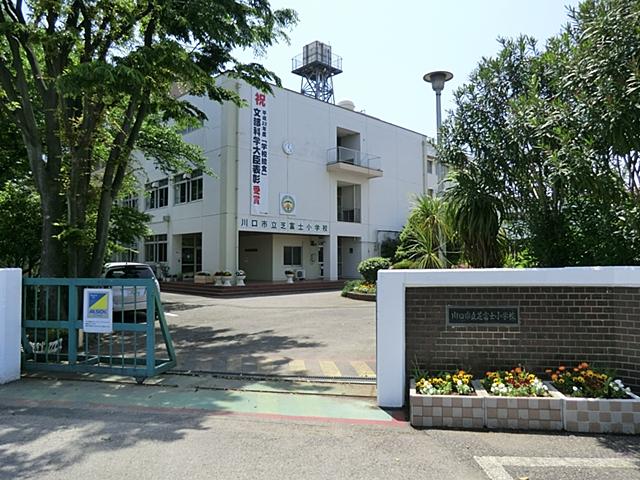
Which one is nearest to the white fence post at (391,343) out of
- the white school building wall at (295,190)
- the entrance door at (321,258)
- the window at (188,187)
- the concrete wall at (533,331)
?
the concrete wall at (533,331)

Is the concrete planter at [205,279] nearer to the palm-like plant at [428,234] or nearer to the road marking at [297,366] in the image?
the palm-like plant at [428,234]

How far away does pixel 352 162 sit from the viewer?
25.6 m

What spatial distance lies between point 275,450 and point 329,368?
9.69 feet

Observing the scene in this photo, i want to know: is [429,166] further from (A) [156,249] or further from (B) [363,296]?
(A) [156,249]

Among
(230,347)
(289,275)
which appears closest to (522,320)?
(230,347)

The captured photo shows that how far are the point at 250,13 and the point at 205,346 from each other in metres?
6.46

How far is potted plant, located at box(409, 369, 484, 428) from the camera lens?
4.19 meters

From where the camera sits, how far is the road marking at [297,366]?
6532 mm

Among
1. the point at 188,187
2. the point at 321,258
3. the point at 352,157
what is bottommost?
the point at 321,258

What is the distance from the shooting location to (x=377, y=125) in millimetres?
27344

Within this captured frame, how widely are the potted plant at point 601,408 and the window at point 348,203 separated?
22255mm

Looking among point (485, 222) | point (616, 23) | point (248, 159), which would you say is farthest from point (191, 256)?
point (616, 23)

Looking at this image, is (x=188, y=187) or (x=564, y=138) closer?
(x=564, y=138)

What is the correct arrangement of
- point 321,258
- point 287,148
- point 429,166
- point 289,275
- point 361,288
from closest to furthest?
point 361,288
point 287,148
point 289,275
point 321,258
point 429,166
